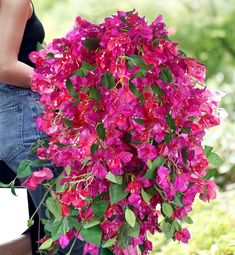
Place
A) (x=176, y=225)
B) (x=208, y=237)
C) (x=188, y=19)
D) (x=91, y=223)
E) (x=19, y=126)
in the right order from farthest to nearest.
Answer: (x=188, y=19) → (x=208, y=237) → (x=19, y=126) → (x=176, y=225) → (x=91, y=223)

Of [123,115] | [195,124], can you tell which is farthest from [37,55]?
[195,124]

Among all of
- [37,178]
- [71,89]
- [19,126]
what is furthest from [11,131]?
[71,89]

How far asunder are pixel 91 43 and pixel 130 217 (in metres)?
0.49

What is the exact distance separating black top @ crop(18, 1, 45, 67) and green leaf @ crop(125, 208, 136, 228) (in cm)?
63

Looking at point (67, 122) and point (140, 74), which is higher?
point (140, 74)

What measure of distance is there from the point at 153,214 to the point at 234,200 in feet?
8.52

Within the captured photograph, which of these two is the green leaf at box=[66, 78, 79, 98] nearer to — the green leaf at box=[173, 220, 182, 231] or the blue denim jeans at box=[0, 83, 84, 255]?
the blue denim jeans at box=[0, 83, 84, 255]

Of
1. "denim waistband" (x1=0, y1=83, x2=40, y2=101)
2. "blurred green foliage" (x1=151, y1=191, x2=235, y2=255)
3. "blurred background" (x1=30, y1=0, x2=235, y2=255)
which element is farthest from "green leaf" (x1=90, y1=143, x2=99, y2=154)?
"blurred background" (x1=30, y1=0, x2=235, y2=255)

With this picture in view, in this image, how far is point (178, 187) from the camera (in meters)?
1.92

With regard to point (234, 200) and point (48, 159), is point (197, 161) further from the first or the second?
point (234, 200)

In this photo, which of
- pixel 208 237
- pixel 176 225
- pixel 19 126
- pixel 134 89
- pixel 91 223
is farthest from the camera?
pixel 208 237

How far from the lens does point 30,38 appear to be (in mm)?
2230

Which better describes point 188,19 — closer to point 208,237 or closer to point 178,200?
point 208,237

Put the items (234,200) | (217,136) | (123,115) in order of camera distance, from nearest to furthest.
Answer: (123,115), (234,200), (217,136)
